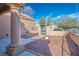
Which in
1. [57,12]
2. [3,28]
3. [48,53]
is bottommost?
[48,53]

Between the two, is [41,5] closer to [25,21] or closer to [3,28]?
[25,21]

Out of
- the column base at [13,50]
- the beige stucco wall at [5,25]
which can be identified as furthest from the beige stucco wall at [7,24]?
the column base at [13,50]

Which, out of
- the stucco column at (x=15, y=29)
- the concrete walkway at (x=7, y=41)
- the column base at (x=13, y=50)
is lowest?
the column base at (x=13, y=50)

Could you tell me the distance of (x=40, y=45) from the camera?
411 cm

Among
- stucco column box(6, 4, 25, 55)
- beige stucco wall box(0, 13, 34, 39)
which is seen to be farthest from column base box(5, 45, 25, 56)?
beige stucco wall box(0, 13, 34, 39)

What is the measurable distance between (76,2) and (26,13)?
0.81m

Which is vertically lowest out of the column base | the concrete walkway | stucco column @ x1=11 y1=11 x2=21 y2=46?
the column base

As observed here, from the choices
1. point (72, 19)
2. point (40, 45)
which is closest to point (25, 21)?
point (40, 45)

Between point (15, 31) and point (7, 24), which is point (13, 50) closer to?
point (15, 31)

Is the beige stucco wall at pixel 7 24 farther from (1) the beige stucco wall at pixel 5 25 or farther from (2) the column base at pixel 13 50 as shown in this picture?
(2) the column base at pixel 13 50

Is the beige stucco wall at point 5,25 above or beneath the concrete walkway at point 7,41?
above

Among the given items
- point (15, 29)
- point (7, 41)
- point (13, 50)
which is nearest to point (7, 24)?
point (15, 29)

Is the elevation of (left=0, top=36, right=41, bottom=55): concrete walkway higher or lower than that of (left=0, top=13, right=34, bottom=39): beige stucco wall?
lower

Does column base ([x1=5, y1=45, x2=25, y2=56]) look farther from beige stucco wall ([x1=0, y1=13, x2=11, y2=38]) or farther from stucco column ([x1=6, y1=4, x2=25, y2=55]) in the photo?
beige stucco wall ([x1=0, y1=13, x2=11, y2=38])
